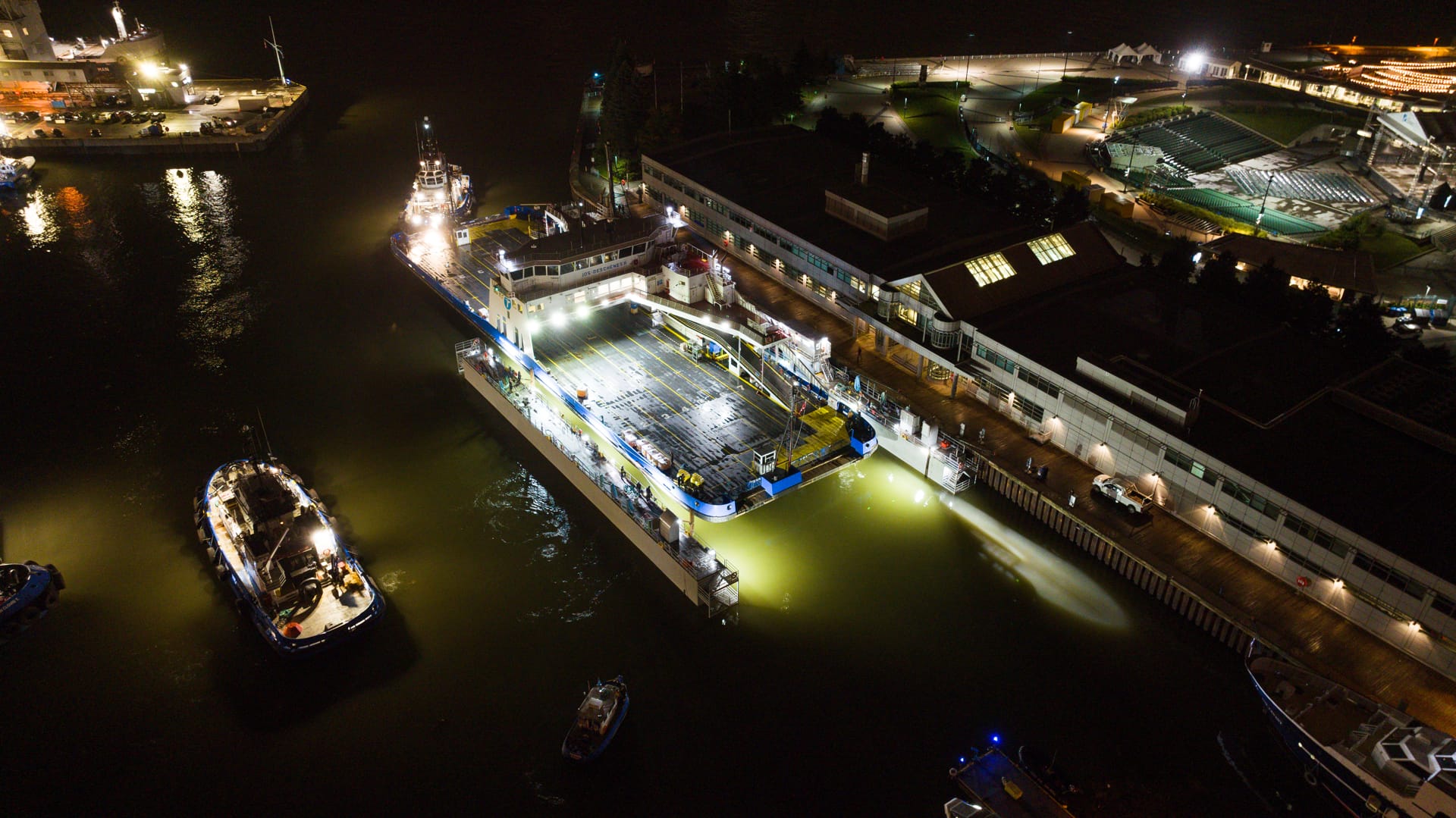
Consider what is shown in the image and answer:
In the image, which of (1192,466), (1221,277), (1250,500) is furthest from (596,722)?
(1221,277)

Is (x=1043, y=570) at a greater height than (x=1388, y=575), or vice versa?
(x=1388, y=575)

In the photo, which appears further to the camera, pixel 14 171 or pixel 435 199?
pixel 14 171

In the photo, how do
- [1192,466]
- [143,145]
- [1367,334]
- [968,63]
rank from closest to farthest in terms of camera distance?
[1192,466] < [1367,334] < [143,145] < [968,63]

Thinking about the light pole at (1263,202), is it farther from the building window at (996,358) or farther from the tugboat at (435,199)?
the tugboat at (435,199)

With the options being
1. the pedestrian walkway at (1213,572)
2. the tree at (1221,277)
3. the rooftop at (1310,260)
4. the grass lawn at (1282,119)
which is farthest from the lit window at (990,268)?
the grass lawn at (1282,119)

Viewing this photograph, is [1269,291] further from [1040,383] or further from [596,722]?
[596,722]

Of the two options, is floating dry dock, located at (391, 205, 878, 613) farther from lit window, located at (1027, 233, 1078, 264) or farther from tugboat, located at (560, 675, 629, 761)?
lit window, located at (1027, 233, 1078, 264)

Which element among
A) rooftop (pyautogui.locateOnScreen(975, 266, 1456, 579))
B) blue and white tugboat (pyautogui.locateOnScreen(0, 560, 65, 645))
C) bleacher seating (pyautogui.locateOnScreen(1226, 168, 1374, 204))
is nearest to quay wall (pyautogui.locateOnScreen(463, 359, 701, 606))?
rooftop (pyautogui.locateOnScreen(975, 266, 1456, 579))
